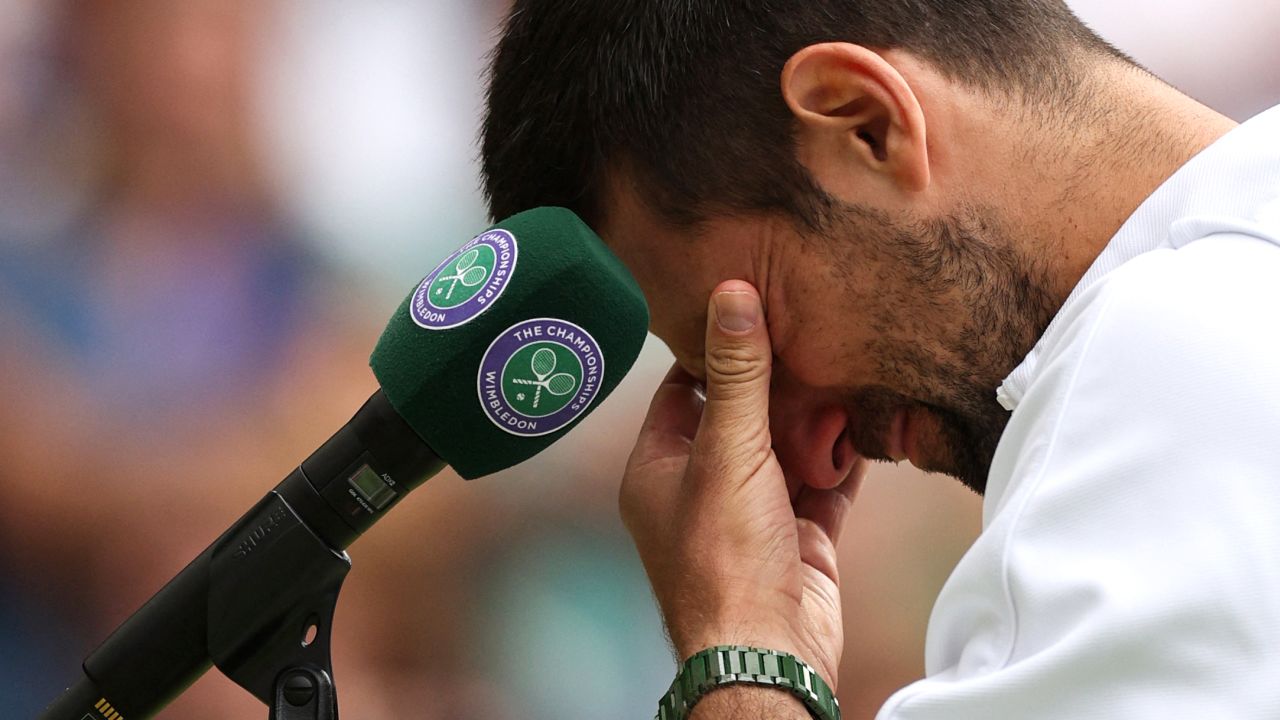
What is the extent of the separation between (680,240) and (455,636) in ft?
3.29

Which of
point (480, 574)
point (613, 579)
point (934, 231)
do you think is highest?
point (934, 231)

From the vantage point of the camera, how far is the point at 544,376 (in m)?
1.01

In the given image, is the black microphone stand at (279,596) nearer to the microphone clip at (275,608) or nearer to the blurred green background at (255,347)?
the microphone clip at (275,608)

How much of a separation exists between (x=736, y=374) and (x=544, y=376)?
0.26m

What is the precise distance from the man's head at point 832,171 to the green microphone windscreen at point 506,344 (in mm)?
182

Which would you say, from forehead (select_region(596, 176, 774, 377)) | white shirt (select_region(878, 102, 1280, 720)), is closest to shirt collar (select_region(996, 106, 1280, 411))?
white shirt (select_region(878, 102, 1280, 720))

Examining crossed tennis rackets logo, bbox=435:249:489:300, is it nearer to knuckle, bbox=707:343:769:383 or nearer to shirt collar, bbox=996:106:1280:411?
knuckle, bbox=707:343:769:383

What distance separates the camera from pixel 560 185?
127 centimetres

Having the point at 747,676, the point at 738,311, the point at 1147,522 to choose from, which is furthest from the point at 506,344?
the point at 1147,522

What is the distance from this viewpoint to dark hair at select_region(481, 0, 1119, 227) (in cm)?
111

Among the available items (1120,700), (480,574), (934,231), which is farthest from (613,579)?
(1120,700)

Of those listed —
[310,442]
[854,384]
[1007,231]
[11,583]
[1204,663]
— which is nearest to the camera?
[1204,663]

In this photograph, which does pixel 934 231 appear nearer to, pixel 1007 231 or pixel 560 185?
pixel 1007 231

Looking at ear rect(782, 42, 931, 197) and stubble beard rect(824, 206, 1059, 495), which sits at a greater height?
ear rect(782, 42, 931, 197)
